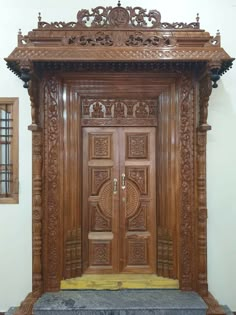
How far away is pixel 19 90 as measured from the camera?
2566 mm

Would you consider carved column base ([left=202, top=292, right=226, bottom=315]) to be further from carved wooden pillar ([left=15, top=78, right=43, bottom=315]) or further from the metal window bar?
the metal window bar

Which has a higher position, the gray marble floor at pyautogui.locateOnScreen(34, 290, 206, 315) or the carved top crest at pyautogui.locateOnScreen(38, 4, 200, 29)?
the carved top crest at pyautogui.locateOnScreen(38, 4, 200, 29)

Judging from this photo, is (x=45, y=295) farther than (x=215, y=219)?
No

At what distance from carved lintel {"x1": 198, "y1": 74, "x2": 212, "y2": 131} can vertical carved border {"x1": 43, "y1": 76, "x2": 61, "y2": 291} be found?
47.5 inches

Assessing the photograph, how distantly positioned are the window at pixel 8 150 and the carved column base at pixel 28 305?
0.79 meters

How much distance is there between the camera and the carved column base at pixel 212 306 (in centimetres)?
217

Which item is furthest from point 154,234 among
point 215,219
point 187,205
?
point 215,219

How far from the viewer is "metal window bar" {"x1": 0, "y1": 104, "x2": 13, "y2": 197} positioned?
8.48 ft

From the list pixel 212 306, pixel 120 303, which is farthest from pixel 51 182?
pixel 212 306

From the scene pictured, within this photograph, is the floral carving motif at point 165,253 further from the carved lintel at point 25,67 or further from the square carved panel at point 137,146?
the carved lintel at point 25,67

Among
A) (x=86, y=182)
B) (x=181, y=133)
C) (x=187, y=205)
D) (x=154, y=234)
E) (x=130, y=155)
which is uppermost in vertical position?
(x=181, y=133)

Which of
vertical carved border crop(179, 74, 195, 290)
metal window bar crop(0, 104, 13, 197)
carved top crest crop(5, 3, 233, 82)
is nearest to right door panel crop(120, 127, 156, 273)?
vertical carved border crop(179, 74, 195, 290)

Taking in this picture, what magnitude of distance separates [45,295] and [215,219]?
1.59 m

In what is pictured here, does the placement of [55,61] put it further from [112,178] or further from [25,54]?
[112,178]
